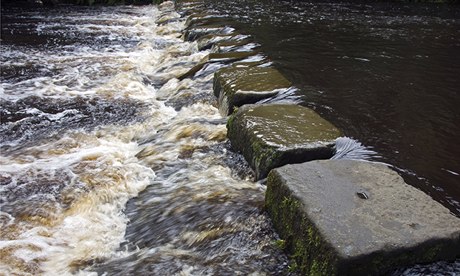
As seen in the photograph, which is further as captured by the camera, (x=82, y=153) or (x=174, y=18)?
(x=174, y=18)

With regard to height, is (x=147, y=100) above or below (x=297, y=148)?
below

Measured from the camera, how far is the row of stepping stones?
2434mm

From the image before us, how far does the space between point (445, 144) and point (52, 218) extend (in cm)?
400

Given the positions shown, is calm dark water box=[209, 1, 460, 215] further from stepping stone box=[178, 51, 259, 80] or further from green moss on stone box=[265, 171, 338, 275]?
green moss on stone box=[265, 171, 338, 275]

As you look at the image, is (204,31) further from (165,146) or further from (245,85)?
(165,146)

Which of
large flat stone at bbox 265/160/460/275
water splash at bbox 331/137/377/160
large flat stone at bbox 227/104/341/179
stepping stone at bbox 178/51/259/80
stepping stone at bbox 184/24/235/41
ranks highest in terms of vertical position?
large flat stone at bbox 265/160/460/275

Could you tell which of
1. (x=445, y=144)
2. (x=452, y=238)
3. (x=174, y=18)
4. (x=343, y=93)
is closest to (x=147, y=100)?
(x=343, y=93)

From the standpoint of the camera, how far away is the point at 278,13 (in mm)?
15672

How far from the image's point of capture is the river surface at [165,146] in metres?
3.19

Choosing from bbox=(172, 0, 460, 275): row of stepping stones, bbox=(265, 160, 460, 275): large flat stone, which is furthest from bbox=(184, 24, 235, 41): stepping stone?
bbox=(265, 160, 460, 275): large flat stone

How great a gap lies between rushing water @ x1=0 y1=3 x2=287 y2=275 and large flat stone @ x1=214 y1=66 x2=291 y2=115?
0.32m

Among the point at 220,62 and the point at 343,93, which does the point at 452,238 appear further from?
the point at 220,62

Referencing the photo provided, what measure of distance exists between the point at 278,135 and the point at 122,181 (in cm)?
169

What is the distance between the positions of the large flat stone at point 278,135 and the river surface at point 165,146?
0.23 meters
